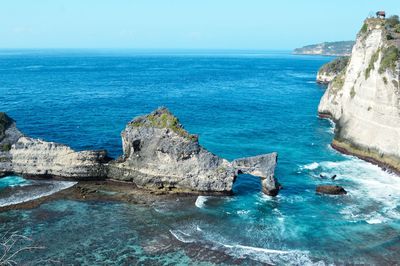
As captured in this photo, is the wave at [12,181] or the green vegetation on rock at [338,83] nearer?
the wave at [12,181]

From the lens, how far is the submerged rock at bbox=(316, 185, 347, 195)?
162 ft

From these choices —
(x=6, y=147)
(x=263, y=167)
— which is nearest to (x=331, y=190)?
(x=263, y=167)

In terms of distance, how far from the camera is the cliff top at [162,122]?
50.4 meters

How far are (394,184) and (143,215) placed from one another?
30103mm

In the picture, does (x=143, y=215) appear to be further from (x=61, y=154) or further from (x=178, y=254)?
(x=61, y=154)

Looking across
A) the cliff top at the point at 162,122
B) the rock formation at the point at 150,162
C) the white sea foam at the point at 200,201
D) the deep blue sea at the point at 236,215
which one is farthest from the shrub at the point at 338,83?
the white sea foam at the point at 200,201

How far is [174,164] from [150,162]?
2973 millimetres

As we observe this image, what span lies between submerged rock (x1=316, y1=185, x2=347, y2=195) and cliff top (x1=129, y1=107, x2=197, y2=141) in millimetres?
15817

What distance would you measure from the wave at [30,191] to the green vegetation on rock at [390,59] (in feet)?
144

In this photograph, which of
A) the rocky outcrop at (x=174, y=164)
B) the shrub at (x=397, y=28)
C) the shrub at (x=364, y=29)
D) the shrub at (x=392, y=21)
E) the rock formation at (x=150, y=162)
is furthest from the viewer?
the shrub at (x=364, y=29)

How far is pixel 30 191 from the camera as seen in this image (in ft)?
161

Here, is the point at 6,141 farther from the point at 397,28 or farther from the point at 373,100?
the point at 397,28

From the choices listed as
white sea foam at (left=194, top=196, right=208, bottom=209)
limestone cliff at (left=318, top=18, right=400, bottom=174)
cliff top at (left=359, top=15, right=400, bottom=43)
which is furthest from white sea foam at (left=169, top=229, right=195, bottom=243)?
cliff top at (left=359, top=15, right=400, bottom=43)

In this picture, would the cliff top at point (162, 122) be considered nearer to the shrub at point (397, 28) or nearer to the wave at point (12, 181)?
the wave at point (12, 181)
